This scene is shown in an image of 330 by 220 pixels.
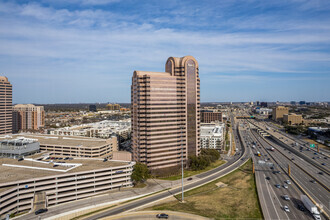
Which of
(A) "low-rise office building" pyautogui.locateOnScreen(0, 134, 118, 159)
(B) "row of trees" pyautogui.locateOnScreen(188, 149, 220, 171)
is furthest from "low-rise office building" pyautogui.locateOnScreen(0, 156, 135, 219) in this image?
(B) "row of trees" pyautogui.locateOnScreen(188, 149, 220, 171)

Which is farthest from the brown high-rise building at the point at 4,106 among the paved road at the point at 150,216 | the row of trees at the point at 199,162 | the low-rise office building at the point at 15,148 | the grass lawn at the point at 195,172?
the paved road at the point at 150,216

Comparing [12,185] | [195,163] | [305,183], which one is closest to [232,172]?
[195,163]

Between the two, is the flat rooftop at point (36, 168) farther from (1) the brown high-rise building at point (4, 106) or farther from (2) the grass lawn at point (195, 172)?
(1) the brown high-rise building at point (4, 106)

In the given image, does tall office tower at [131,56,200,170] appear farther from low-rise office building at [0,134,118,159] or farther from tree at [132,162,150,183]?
low-rise office building at [0,134,118,159]

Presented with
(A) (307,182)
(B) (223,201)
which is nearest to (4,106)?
(B) (223,201)

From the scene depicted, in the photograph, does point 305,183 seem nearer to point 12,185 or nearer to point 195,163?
point 195,163
